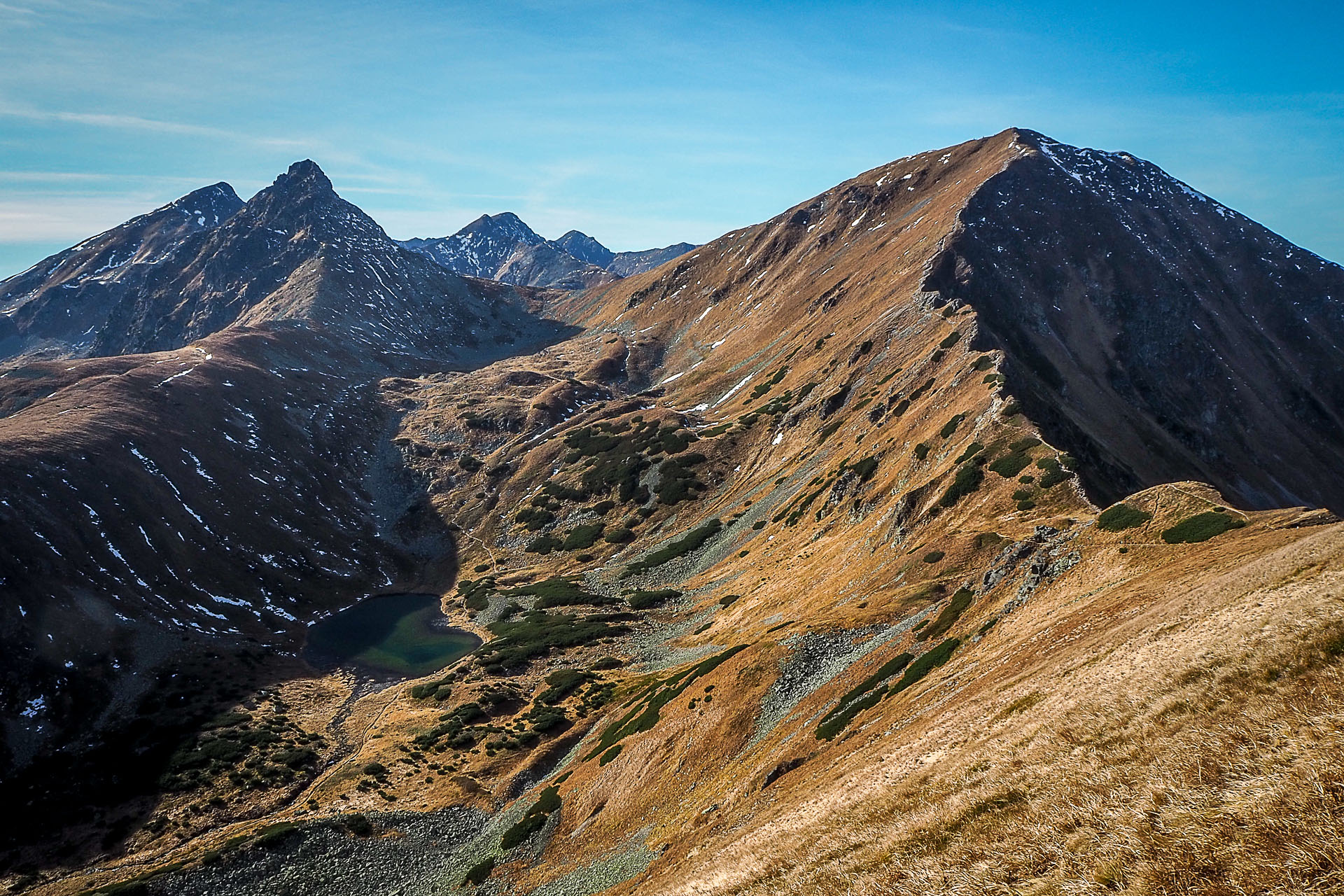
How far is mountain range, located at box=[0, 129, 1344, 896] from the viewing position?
735 inches

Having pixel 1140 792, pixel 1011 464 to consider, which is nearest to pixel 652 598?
pixel 1011 464

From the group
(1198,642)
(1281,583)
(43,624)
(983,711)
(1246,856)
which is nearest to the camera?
(1246,856)

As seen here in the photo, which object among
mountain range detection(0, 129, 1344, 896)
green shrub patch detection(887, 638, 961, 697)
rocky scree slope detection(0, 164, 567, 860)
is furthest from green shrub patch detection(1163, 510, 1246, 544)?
rocky scree slope detection(0, 164, 567, 860)

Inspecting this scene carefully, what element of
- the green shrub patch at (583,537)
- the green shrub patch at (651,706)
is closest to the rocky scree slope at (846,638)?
the green shrub patch at (651,706)

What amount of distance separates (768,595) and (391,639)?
197ft

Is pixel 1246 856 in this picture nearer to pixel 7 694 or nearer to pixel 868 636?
pixel 868 636

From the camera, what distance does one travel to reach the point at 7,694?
219ft

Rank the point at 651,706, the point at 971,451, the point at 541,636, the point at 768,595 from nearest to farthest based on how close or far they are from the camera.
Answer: the point at 651,706
the point at 971,451
the point at 768,595
the point at 541,636

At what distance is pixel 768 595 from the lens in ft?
231

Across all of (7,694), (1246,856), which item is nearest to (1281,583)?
(1246,856)

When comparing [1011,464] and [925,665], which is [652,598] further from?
[925,665]

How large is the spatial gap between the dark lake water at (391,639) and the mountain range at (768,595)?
2641 mm

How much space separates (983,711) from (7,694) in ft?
296

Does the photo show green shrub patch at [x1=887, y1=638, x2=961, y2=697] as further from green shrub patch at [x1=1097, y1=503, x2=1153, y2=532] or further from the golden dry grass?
the golden dry grass
